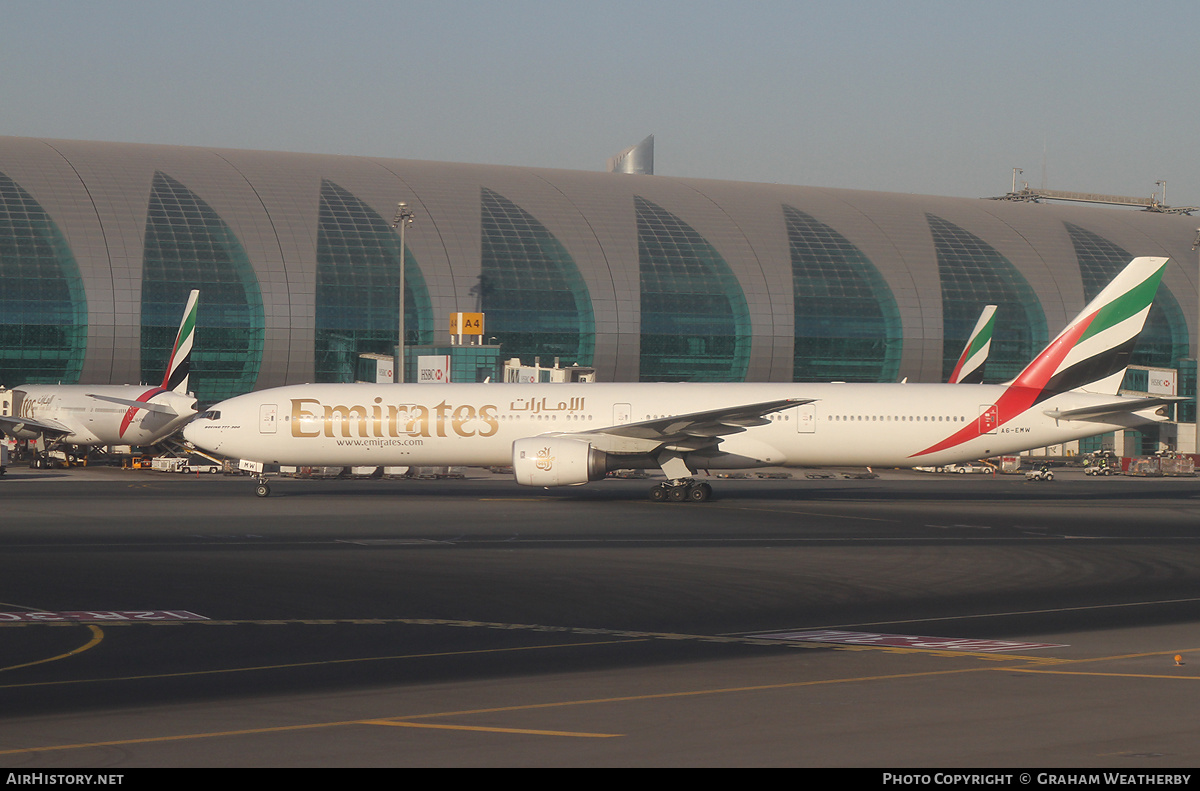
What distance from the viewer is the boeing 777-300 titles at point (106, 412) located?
207 ft

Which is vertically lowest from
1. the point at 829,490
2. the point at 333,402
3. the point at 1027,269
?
the point at 829,490

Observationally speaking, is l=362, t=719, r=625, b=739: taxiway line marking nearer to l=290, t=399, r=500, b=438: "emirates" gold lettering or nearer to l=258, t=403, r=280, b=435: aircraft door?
l=290, t=399, r=500, b=438: "emirates" gold lettering

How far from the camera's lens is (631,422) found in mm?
38562

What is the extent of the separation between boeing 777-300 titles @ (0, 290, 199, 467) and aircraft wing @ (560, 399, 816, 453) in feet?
106

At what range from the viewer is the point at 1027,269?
3866 inches

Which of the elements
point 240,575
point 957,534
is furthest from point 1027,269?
point 240,575

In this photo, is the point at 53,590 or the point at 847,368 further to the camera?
the point at 847,368

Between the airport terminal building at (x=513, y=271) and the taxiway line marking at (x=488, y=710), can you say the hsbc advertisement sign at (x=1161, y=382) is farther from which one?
the taxiway line marking at (x=488, y=710)

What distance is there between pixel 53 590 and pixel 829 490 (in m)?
34.3

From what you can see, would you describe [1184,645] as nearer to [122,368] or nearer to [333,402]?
[333,402]

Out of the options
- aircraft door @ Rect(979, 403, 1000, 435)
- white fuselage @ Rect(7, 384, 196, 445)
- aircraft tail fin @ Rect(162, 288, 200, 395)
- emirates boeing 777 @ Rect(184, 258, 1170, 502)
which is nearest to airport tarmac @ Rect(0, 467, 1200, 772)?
emirates boeing 777 @ Rect(184, 258, 1170, 502)

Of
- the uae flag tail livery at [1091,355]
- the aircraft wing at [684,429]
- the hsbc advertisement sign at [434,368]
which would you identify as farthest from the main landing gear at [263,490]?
the hsbc advertisement sign at [434,368]

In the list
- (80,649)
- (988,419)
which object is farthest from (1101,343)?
(80,649)

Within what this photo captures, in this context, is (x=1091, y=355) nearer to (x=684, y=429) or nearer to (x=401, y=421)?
(x=684, y=429)
